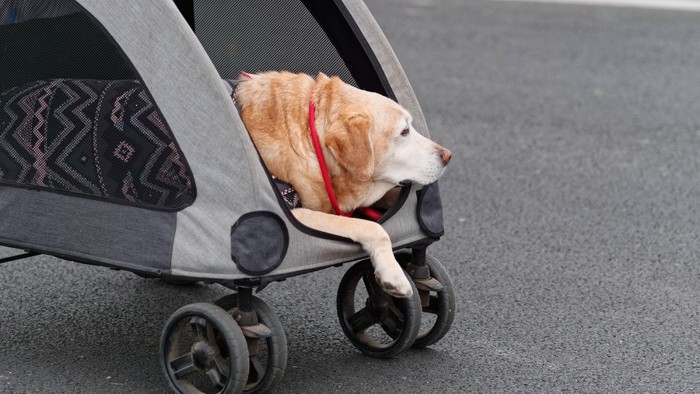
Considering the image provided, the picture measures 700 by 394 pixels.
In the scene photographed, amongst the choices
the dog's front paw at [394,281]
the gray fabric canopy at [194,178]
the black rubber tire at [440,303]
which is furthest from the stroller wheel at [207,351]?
the black rubber tire at [440,303]

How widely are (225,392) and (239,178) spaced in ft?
1.95

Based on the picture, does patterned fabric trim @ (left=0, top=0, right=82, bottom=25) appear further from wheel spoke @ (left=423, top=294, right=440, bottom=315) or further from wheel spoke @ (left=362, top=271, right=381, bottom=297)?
wheel spoke @ (left=423, top=294, right=440, bottom=315)

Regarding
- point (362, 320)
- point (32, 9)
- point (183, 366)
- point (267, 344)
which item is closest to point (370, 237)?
point (267, 344)

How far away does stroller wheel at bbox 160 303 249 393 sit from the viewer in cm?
295

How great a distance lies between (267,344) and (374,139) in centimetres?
66

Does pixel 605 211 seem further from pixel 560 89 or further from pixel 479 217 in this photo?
pixel 560 89

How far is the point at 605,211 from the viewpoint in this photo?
4.95 meters

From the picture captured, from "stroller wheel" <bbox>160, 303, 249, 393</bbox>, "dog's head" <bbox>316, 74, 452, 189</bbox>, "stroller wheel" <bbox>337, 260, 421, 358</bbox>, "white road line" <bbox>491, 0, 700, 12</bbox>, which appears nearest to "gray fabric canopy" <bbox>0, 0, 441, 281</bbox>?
"stroller wheel" <bbox>160, 303, 249, 393</bbox>

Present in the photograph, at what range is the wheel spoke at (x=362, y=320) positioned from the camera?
3.47 m

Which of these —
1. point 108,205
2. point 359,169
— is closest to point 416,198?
point 359,169

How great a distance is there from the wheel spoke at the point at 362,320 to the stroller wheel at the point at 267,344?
18.8 inches

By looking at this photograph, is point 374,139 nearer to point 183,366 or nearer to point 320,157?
point 320,157

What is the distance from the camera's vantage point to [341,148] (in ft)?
10.2

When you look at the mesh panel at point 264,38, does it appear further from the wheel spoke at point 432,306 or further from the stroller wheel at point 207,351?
the stroller wheel at point 207,351
